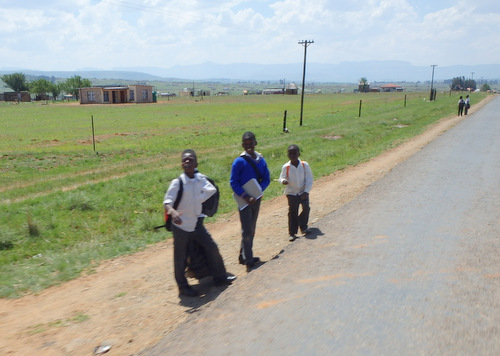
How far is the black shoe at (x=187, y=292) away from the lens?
5289mm

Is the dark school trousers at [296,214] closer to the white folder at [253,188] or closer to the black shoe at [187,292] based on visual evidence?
the white folder at [253,188]

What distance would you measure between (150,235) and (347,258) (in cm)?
451

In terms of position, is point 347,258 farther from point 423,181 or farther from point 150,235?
point 423,181

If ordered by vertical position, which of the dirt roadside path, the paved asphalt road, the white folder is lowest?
the dirt roadside path

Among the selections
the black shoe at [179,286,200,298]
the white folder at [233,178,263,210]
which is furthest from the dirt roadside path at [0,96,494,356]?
the white folder at [233,178,263,210]

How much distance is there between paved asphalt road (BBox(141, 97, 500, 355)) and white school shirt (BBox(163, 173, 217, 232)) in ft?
2.89

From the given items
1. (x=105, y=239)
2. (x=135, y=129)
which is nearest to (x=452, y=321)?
(x=105, y=239)

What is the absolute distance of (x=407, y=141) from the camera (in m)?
19.2

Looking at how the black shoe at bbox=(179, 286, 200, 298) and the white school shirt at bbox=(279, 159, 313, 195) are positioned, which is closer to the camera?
the black shoe at bbox=(179, 286, 200, 298)

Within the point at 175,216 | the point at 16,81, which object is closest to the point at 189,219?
the point at 175,216

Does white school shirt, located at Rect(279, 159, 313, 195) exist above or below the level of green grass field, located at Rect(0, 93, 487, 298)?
above

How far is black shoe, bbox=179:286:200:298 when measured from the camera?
5.29 meters

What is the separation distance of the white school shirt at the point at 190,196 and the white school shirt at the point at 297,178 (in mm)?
1617

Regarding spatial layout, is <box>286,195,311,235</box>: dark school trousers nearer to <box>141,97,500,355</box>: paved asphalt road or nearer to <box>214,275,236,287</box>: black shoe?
<box>141,97,500,355</box>: paved asphalt road
